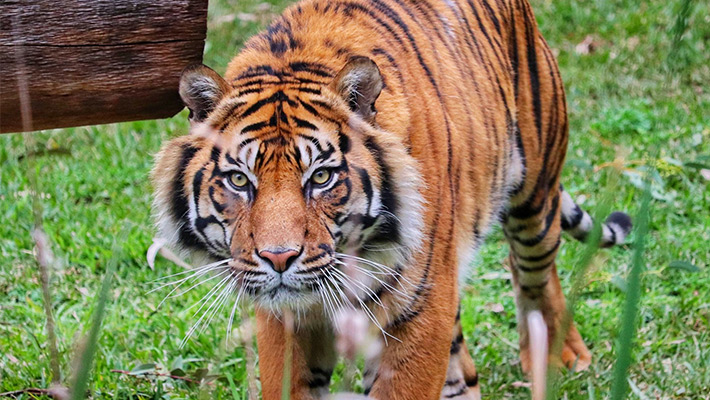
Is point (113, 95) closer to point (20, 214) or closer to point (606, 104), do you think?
point (20, 214)

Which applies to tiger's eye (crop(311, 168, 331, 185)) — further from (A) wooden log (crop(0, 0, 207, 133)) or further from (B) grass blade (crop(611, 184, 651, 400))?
(B) grass blade (crop(611, 184, 651, 400))

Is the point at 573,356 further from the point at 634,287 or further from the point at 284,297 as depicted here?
the point at 634,287

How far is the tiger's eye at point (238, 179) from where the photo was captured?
2.43m

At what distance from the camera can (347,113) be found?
8.26 feet

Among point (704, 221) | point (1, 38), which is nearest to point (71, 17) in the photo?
point (1, 38)

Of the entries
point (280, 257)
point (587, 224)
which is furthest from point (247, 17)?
point (280, 257)

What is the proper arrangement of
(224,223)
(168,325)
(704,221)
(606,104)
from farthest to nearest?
(606,104), (704,221), (168,325), (224,223)

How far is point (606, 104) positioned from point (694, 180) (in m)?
1.26

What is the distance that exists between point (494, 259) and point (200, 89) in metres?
2.83

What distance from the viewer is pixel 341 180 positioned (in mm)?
2426

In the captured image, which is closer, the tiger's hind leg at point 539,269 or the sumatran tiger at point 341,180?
the sumatran tiger at point 341,180

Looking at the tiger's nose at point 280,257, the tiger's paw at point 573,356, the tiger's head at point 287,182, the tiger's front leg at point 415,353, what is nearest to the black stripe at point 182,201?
the tiger's head at point 287,182

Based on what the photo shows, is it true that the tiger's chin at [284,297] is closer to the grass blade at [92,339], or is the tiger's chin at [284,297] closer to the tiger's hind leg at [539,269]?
the grass blade at [92,339]

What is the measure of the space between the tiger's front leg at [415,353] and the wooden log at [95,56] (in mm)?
1069
